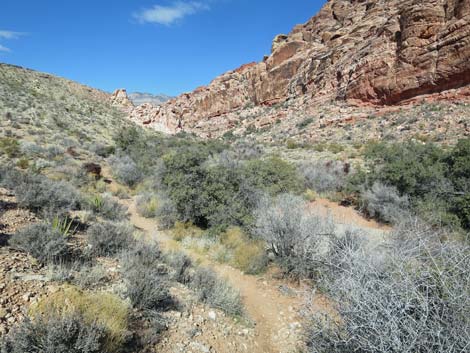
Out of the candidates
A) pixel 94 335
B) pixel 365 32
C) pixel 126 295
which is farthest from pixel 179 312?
pixel 365 32

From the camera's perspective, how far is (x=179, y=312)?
3.38m

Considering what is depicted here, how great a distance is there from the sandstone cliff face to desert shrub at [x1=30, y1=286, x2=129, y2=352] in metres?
27.0

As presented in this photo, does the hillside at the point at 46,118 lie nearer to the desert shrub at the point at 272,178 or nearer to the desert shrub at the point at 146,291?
the desert shrub at the point at 272,178

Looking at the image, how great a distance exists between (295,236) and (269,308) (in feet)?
4.87

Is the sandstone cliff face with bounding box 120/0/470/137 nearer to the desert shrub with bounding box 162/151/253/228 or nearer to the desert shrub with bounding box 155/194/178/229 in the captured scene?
the desert shrub with bounding box 162/151/253/228

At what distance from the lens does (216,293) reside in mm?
3900

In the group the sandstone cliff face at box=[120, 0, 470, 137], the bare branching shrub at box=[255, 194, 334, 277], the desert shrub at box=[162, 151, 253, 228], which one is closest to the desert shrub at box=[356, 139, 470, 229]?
the bare branching shrub at box=[255, 194, 334, 277]

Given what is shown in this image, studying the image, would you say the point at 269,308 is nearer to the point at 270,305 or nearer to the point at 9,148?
the point at 270,305

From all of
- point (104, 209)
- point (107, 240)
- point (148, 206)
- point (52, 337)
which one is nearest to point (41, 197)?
point (104, 209)

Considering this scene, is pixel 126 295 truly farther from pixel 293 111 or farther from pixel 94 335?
pixel 293 111

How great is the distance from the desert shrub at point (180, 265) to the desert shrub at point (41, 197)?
258 cm

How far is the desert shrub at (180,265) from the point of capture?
4336 mm

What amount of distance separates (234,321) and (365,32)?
119 ft

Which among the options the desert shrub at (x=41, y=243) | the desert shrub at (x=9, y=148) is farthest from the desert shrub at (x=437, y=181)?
the desert shrub at (x=9, y=148)
